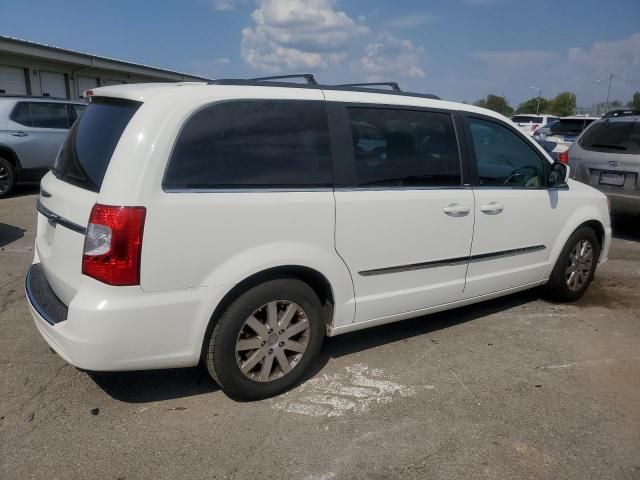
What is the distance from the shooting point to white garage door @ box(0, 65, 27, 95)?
16.9 metres

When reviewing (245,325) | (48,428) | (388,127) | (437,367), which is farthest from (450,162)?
(48,428)

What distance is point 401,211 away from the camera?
342 cm

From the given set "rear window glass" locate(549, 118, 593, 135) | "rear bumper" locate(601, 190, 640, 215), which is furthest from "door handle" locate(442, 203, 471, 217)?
"rear window glass" locate(549, 118, 593, 135)

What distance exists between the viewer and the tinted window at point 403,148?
11.0 feet

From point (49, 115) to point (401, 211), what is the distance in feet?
28.9

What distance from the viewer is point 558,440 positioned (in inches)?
112

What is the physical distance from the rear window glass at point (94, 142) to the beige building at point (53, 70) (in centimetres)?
1426

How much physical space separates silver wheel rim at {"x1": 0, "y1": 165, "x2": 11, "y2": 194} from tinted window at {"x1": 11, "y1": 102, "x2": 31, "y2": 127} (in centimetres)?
88

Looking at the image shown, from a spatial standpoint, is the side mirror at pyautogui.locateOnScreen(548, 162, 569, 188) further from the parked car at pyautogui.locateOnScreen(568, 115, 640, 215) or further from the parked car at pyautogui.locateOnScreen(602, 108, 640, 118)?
the parked car at pyautogui.locateOnScreen(602, 108, 640, 118)

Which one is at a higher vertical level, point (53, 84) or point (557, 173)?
point (53, 84)

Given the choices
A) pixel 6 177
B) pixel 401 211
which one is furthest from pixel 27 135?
pixel 401 211

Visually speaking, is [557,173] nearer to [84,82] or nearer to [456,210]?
[456,210]

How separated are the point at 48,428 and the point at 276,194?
5.60 feet

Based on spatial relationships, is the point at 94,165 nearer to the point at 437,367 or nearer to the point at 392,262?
the point at 392,262
